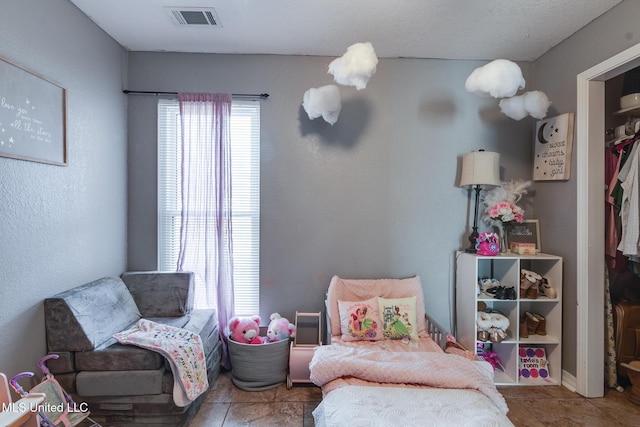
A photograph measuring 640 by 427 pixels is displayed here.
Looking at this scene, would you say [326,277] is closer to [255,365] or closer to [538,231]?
[255,365]

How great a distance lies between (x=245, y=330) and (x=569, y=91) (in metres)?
3.16

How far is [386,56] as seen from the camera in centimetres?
274

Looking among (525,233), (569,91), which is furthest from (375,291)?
(569,91)

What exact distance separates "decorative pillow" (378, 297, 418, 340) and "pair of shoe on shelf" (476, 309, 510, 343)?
516 mm

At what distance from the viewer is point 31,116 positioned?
70.2 inches

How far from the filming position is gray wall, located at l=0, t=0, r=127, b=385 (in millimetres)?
1676

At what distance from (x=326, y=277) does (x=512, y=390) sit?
1670 millimetres

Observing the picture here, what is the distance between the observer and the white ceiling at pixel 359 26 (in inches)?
81.9

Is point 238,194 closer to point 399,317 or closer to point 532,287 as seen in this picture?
point 399,317

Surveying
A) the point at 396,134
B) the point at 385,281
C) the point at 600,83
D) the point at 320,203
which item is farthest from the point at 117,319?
the point at 600,83

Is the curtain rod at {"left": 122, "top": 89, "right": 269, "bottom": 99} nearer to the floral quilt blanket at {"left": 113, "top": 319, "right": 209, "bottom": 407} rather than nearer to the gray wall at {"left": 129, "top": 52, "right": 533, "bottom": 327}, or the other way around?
the gray wall at {"left": 129, "top": 52, "right": 533, "bottom": 327}

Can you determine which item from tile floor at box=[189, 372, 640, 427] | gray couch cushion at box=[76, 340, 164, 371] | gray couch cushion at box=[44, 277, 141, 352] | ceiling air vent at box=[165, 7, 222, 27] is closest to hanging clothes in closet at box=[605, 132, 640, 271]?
tile floor at box=[189, 372, 640, 427]

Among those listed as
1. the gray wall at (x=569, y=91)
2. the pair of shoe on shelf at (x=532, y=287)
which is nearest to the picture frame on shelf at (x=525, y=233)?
the gray wall at (x=569, y=91)

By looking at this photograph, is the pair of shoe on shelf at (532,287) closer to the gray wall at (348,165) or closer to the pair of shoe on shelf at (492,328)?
the pair of shoe on shelf at (492,328)
